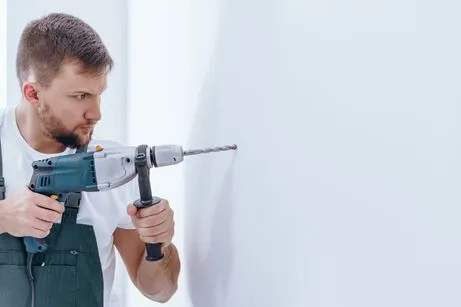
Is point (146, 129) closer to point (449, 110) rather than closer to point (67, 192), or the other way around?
point (67, 192)

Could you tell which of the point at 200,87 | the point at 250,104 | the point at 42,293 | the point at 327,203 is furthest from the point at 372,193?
the point at 42,293

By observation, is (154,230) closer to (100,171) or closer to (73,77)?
(100,171)

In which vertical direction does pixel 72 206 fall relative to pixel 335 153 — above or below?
below

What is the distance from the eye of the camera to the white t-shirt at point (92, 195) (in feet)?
3.56

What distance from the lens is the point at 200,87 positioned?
1.06m

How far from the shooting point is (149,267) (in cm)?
113

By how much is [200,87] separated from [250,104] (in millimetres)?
240

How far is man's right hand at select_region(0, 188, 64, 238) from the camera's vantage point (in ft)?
3.20

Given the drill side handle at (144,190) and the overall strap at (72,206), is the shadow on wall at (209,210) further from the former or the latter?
the overall strap at (72,206)

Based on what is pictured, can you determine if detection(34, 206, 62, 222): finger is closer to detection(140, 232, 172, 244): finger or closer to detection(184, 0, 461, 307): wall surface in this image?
detection(140, 232, 172, 244): finger

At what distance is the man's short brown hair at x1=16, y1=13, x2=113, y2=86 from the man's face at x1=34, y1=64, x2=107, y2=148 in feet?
0.05

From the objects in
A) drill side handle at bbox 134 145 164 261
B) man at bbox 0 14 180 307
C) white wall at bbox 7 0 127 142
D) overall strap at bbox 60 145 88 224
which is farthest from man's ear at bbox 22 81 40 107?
white wall at bbox 7 0 127 142

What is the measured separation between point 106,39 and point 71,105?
70 centimetres

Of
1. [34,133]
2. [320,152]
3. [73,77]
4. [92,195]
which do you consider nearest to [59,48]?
[73,77]
